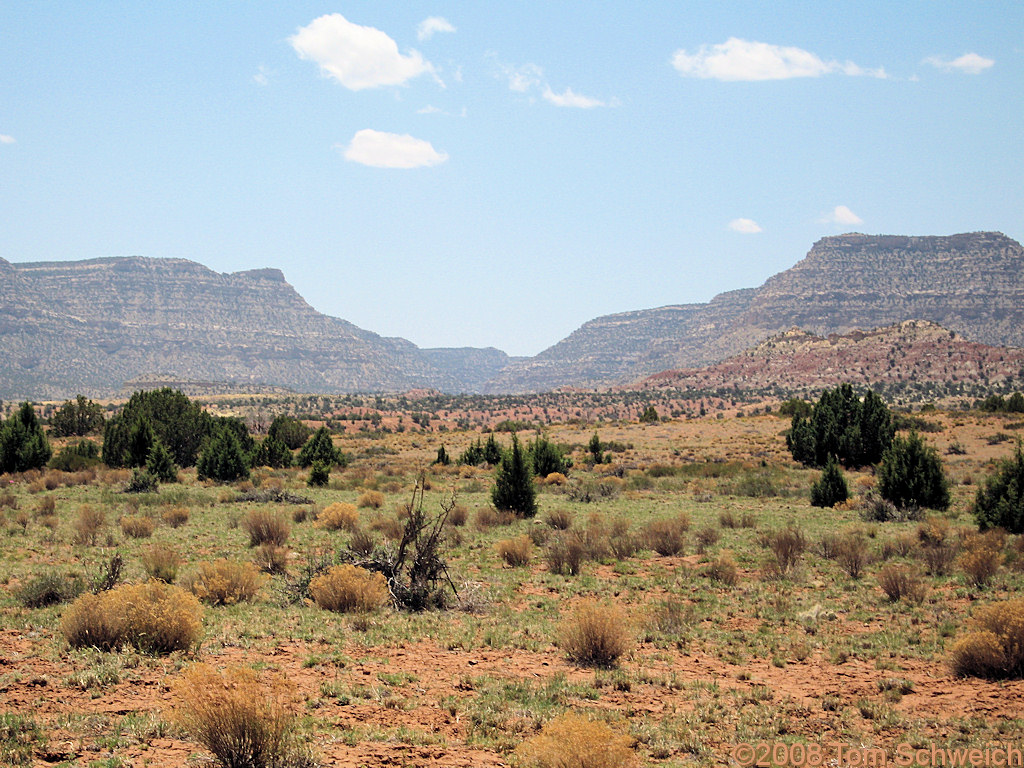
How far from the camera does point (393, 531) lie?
17.6 metres

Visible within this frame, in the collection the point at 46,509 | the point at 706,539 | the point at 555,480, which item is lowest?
the point at 555,480

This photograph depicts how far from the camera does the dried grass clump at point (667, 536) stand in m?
17.2

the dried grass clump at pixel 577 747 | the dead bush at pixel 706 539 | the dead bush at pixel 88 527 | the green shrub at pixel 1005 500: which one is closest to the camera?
the dried grass clump at pixel 577 747

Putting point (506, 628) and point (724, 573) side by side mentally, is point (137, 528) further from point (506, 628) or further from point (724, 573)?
point (724, 573)

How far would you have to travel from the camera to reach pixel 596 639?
30.2 feet

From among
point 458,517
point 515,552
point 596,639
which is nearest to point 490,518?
point 458,517

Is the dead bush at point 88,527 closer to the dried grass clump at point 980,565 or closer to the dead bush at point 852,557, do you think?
the dead bush at point 852,557

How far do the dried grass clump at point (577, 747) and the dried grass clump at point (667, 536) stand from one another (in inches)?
473

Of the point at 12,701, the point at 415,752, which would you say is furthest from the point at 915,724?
the point at 12,701

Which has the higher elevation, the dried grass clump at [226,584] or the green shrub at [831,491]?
the dried grass clump at [226,584]

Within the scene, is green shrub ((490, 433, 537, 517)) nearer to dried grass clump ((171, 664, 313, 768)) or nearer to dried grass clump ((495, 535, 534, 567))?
dried grass clump ((495, 535, 534, 567))

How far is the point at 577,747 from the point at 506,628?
563 cm

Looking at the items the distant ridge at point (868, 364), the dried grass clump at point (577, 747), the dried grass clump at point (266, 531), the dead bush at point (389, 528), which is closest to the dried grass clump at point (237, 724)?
the dried grass clump at point (577, 747)

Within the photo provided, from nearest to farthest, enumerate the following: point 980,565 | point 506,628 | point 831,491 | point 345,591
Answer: point 506,628
point 345,591
point 980,565
point 831,491
